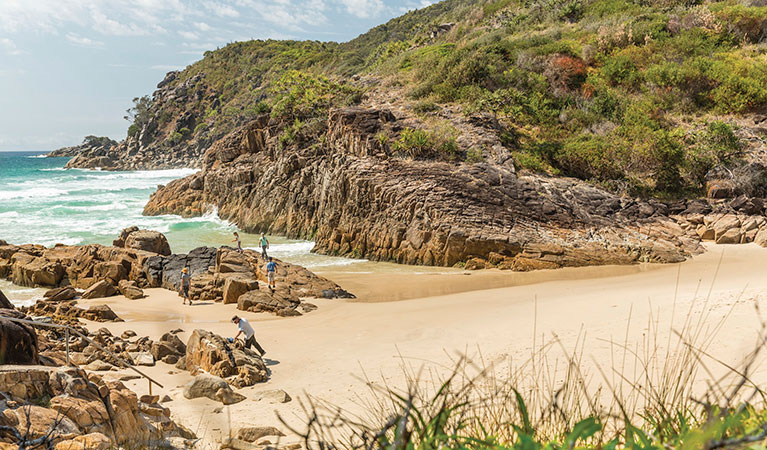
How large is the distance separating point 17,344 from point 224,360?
329 centimetres

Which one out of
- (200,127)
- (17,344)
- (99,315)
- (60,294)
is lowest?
(60,294)

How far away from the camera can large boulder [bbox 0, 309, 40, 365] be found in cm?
498

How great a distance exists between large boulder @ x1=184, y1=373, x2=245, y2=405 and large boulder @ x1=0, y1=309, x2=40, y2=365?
6.82ft

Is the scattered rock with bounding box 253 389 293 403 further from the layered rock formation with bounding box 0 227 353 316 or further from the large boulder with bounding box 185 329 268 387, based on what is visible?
the layered rock formation with bounding box 0 227 353 316

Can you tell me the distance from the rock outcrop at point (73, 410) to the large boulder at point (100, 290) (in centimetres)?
1053

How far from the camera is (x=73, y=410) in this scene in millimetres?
4270

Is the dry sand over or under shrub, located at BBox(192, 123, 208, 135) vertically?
under

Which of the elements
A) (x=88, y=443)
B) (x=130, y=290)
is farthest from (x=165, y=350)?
(x=130, y=290)

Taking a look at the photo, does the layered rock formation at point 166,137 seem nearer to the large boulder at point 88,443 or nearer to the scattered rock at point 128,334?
the scattered rock at point 128,334

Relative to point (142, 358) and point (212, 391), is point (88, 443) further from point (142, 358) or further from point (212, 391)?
point (142, 358)

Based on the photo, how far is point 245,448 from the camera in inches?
183

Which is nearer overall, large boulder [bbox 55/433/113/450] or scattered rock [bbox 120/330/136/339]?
large boulder [bbox 55/433/113/450]

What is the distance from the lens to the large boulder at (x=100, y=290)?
568 inches

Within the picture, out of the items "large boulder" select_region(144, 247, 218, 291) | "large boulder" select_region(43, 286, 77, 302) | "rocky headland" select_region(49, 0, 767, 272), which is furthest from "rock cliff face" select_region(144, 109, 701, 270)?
"large boulder" select_region(43, 286, 77, 302)
